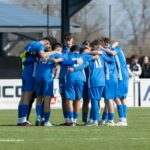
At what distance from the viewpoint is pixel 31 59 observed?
20.0 metres

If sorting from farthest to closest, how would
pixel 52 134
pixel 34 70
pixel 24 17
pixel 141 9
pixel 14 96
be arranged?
pixel 141 9
pixel 24 17
pixel 14 96
pixel 34 70
pixel 52 134

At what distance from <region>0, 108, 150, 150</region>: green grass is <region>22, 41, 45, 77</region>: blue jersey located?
127 centimetres

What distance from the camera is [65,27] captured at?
32.8m

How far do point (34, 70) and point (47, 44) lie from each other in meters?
0.64

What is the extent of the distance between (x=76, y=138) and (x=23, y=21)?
88.9 feet

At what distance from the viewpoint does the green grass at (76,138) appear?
1472 cm

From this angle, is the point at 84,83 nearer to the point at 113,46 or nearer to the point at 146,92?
the point at 113,46

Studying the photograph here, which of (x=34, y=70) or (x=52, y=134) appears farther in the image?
(x=34, y=70)

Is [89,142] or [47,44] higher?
[47,44]

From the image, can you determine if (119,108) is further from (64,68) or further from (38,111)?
(38,111)

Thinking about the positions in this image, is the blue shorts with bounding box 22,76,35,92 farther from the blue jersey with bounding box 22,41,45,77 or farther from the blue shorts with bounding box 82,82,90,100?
the blue shorts with bounding box 82,82,90,100

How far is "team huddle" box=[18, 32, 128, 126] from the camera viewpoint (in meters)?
20.0

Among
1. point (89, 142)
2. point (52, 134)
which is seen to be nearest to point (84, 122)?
point (52, 134)

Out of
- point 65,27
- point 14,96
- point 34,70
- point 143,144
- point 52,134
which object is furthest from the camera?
point 65,27
